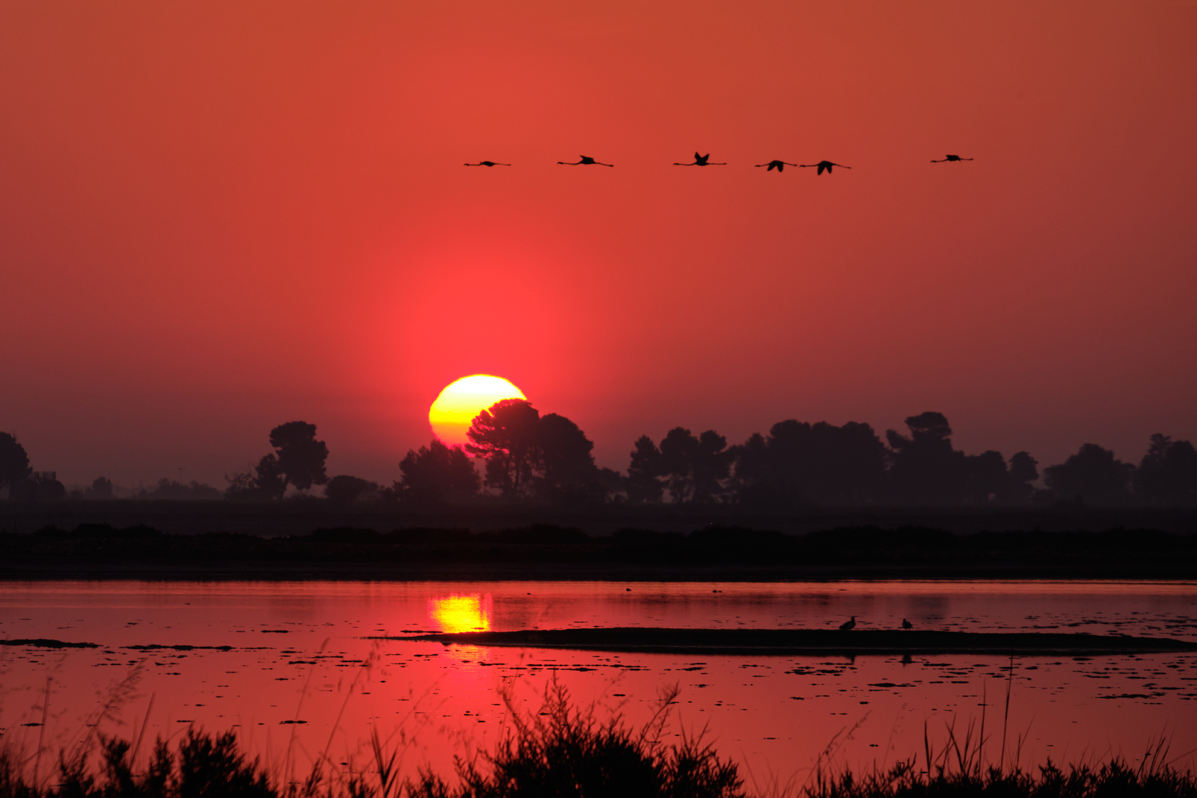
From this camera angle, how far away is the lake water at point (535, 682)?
16.4 meters

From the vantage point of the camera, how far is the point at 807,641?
1125 inches

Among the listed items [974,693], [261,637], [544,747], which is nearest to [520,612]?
[261,637]

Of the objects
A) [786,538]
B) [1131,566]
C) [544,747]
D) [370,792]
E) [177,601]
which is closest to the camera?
[370,792]

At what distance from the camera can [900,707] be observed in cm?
1958

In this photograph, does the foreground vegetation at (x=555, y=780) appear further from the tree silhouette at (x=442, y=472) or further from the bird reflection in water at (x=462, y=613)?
the tree silhouette at (x=442, y=472)

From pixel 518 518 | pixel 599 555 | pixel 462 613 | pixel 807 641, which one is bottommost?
pixel 462 613

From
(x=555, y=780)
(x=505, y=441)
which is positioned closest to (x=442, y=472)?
(x=505, y=441)

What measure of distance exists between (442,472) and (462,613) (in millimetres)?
147582

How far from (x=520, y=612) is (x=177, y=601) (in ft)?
38.3

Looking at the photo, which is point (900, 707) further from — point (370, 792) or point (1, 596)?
point (1, 596)

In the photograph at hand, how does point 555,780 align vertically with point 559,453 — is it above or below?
below

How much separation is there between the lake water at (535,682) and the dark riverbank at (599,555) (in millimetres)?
16457

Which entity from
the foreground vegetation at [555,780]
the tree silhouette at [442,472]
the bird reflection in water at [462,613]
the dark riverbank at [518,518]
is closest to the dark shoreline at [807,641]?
the bird reflection in water at [462,613]

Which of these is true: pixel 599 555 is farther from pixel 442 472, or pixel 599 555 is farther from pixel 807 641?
pixel 442 472
